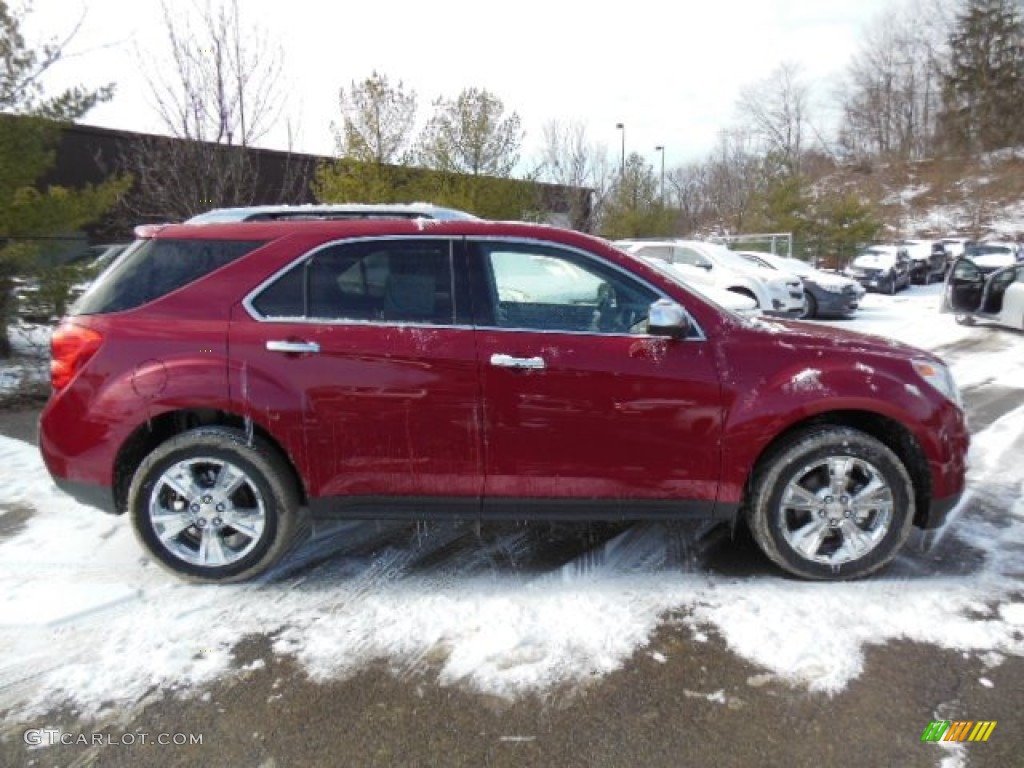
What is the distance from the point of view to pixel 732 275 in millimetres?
13531

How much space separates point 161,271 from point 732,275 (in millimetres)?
11943

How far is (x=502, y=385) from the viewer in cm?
321

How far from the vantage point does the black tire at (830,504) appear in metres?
3.30

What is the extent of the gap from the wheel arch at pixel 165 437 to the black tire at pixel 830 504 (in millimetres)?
2310

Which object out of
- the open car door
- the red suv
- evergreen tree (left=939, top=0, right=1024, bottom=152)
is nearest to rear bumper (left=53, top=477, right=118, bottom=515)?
the red suv

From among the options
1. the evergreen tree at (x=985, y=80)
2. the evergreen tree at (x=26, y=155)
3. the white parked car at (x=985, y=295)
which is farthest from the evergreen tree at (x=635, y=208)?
the evergreen tree at (x=985, y=80)

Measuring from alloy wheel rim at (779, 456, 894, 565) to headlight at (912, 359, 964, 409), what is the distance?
0.54m

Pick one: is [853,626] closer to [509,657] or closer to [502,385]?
[509,657]

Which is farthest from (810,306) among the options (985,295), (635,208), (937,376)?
(937,376)

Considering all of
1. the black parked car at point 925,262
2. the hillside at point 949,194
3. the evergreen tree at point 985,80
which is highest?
the evergreen tree at point 985,80

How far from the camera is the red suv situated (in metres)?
3.23

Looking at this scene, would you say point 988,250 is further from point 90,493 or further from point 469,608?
point 90,493

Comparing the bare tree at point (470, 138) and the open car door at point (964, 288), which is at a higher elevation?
the bare tree at point (470, 138)

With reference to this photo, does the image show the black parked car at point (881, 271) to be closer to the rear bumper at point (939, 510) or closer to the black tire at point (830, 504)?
the rear bumper at point (939, 510)
